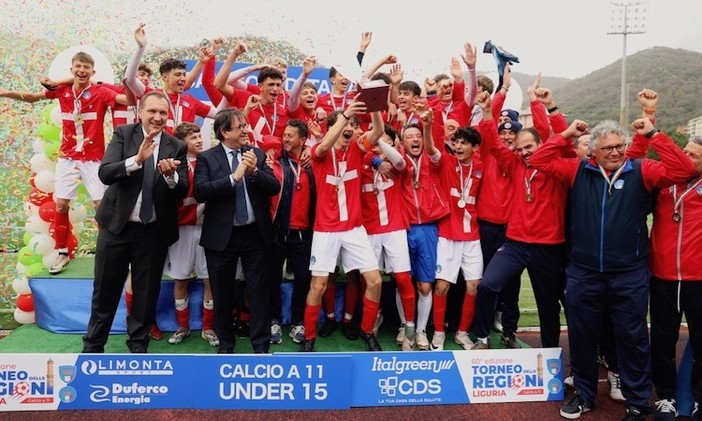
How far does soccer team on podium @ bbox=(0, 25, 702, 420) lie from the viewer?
3.53 meters

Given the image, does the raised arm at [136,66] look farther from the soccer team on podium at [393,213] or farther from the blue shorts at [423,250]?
the blue shorts at [423,250]

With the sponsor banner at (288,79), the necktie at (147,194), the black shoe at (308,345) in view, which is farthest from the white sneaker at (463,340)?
the sponsor banner at (288,79)

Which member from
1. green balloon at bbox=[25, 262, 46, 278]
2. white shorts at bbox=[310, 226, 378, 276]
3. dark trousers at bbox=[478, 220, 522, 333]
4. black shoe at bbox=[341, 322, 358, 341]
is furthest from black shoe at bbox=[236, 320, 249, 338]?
dark trousers at bbox=[478, 220, 522, 333]

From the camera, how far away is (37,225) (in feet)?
17.9

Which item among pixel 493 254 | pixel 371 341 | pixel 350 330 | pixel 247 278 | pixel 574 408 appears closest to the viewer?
pixel 574 408

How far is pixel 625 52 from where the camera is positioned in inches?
1185

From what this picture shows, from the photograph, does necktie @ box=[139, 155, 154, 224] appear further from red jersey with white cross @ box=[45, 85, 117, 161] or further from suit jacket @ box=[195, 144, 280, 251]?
red jersey with white cross @ box=[45, 85, 117, 161]

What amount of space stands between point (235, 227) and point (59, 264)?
256 cm

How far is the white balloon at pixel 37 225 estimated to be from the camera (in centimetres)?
547

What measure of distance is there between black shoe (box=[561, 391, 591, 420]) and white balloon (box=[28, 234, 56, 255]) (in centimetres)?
528

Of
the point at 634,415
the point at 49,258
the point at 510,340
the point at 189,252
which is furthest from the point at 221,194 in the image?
the point at 634,415

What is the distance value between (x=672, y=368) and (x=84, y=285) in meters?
5.24

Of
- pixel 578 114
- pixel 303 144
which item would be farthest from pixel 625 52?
pixel 303 144

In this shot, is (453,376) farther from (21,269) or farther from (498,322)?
(21,269)
